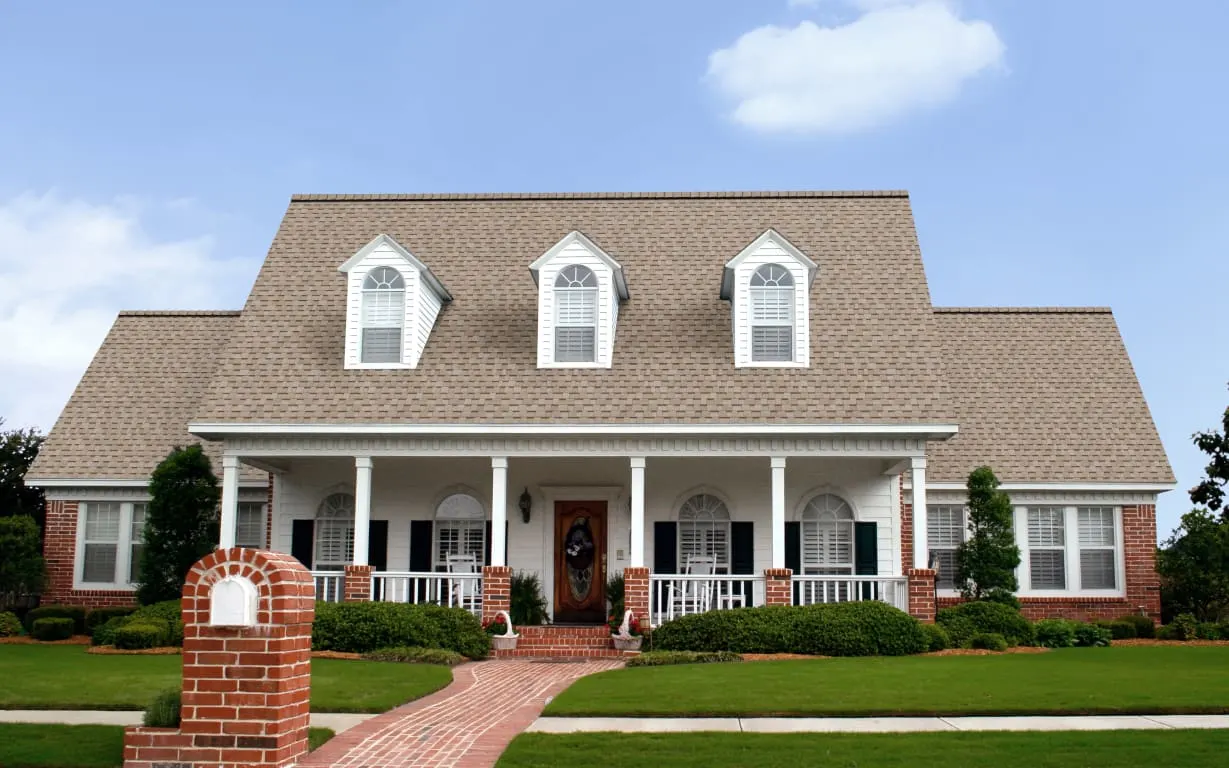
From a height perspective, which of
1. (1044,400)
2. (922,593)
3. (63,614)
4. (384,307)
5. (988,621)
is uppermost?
(384,307)

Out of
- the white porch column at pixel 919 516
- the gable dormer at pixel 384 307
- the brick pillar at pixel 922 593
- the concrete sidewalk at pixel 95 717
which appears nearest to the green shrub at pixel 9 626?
the gable dormer at pixel 384 307

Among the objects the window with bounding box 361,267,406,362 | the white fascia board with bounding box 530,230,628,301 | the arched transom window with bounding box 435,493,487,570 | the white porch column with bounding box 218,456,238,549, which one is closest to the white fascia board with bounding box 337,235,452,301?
the window with bounding box 361,267,406,362

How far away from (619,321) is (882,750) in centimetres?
1403

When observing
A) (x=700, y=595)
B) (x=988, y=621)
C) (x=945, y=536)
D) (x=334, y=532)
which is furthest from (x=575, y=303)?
(x=945, y=536)

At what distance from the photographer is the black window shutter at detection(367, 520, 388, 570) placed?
23.6 meters

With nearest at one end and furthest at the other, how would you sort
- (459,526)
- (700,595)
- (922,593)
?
(922,593) → (700,595) → (459,526)

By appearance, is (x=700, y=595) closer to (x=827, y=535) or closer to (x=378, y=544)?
(x=827, y=535)

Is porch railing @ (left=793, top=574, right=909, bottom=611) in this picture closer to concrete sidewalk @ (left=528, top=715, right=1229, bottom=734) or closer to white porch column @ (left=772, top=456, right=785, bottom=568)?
white porch column @ (left=772, top=456, right=785, bottom=568)

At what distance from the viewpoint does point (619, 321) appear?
77.5 feet

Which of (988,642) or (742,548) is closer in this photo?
(988,642)

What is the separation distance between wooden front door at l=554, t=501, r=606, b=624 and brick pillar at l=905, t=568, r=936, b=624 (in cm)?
571

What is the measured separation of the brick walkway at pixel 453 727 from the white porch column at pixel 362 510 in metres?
5.17

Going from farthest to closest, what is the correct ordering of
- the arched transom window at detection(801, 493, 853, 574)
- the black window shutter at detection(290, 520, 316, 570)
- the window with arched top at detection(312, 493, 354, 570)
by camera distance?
the window with arched top at detection(312, 493, 354, 570)
the black window shutter at detection(290, 520, 316, 570)
the arched transom window at detection(801, 493, 853, 574)

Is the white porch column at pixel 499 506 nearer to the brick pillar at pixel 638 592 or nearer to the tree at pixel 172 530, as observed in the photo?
the brick pillar at pixel 638 592
